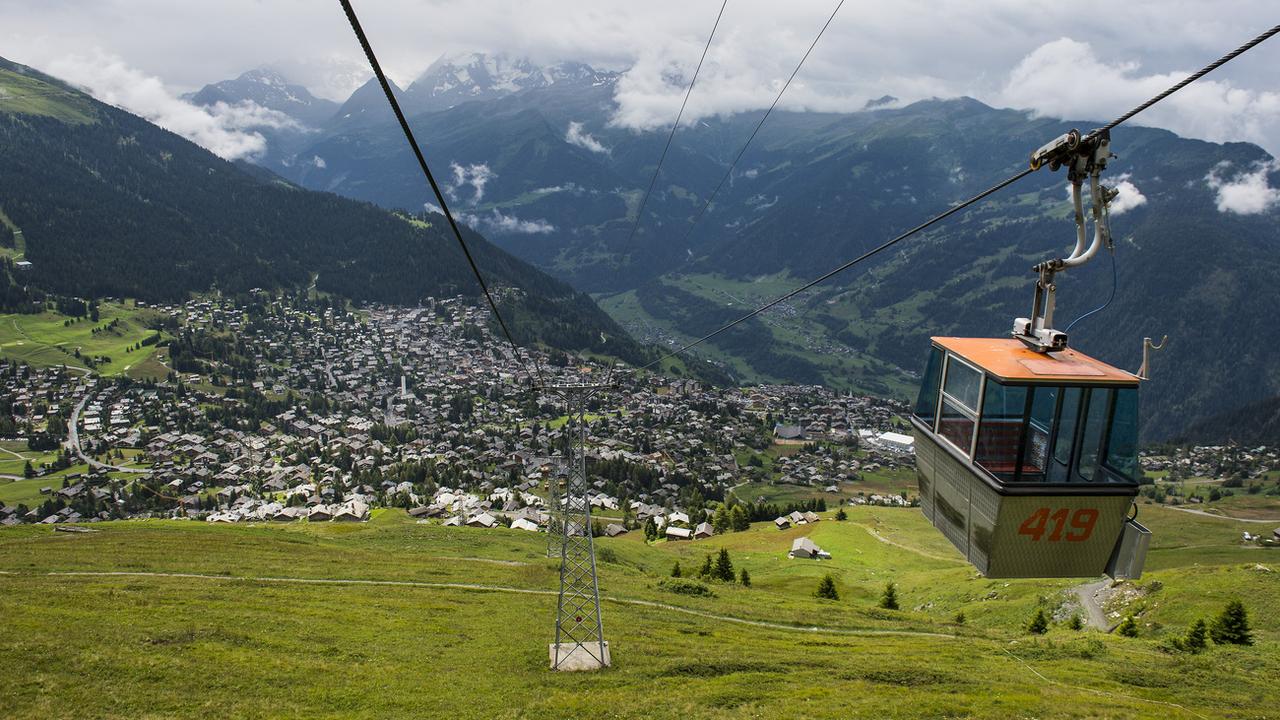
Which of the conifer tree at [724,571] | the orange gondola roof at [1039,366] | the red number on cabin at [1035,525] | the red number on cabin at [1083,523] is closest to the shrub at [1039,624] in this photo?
the conifer tree at [724,571]

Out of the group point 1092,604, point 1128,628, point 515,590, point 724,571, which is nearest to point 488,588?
point 515,590

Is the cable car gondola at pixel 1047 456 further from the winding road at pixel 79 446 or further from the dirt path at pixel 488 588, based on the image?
the winding road at pixel 79 446

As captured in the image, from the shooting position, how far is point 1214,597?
151 ft

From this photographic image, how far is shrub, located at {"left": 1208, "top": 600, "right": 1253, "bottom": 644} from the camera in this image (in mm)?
37344

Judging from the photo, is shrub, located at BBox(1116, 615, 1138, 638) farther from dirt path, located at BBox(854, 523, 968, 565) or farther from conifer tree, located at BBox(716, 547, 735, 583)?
dirt path, located at BBox(854, 523, 968, 565)

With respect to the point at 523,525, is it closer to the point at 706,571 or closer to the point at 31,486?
the point at 706,571

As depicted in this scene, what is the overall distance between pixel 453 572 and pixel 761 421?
6178 inches

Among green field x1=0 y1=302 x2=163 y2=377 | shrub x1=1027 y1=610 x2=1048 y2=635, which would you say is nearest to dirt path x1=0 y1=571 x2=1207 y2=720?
shrub x1=1027 y1=610 x2=1048 y2=635

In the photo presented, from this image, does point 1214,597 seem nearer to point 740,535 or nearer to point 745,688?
point 745,688

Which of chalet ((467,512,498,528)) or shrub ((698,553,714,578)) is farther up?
shrub ((698,553,714,578))

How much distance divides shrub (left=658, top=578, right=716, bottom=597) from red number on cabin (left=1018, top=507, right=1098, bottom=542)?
122ft

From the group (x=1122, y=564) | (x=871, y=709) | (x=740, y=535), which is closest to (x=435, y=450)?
(x=740, y=535)

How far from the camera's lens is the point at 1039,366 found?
12.7 metres

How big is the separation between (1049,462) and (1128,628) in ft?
131
